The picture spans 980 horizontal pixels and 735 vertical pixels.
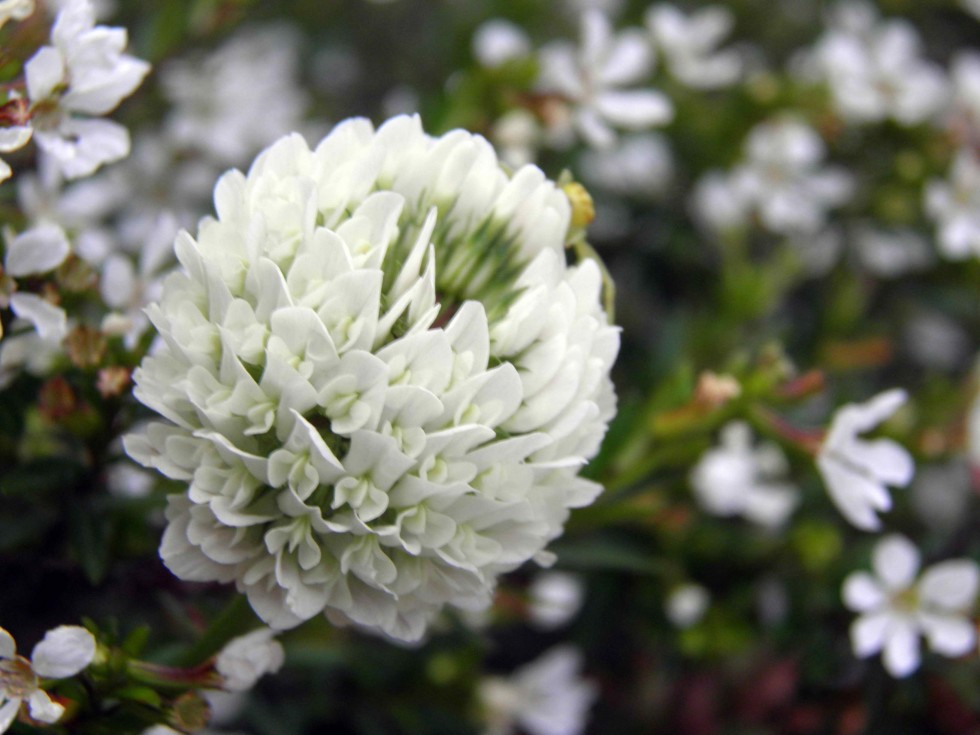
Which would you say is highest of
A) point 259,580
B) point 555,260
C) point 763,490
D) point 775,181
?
point 555,260

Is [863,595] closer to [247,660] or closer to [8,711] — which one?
[247,660]

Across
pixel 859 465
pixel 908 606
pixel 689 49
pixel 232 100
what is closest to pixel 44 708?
pixel 859 465

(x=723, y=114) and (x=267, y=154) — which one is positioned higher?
(x=267, y=154)

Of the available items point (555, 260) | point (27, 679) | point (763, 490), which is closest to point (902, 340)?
point (763, 490)

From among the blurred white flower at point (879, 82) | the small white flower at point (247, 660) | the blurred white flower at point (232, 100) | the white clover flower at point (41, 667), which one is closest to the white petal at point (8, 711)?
the white clover flower at point (41, 667)

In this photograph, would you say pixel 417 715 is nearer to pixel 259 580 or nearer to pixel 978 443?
pixel 259 580
